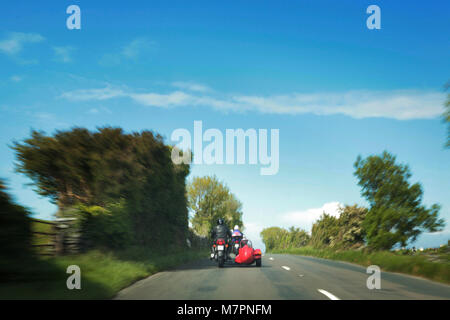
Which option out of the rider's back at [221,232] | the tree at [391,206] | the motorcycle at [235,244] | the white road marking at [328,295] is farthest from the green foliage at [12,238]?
the tree at [391,206]

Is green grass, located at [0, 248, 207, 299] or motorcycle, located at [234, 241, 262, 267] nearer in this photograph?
green grass, located at [0, 248, 207, 299]

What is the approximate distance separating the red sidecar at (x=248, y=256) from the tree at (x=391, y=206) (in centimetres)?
705

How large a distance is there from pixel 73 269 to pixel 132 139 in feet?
42.4

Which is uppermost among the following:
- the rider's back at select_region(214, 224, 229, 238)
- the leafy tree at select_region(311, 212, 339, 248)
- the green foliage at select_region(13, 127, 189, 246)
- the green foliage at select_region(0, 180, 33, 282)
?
the green foliage at select_region(13, 127, 189, 246)

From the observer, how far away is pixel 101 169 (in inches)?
747

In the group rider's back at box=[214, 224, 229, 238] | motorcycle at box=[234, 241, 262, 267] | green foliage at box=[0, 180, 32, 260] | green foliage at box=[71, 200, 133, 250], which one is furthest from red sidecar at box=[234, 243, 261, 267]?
green foliage at box=[0, 180, 32, 260]

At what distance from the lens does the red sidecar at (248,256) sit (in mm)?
17078

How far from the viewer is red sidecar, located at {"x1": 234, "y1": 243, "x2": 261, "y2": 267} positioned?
672 inches

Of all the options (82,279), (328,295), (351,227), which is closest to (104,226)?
(82,279)

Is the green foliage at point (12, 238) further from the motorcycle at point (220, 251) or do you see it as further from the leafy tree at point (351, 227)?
the leafy tree at point (351, 227)

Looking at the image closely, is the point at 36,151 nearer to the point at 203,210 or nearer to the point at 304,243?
the point at 203,210

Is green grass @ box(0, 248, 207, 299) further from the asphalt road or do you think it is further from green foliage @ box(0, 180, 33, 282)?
the asphalt road

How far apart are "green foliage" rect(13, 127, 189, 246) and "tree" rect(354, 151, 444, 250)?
1223 cm
